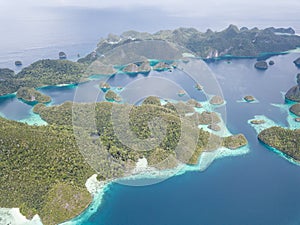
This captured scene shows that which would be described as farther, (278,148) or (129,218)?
(278,148)

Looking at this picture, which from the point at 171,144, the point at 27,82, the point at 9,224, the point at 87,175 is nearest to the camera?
the point at 9,224

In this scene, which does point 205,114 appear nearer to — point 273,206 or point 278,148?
point 278,148

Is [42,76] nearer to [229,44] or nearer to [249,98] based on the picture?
[249,98]

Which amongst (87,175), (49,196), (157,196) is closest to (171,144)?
(157,196)

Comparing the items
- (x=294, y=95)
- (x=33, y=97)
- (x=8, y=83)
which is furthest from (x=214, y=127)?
(x=8, y=83)

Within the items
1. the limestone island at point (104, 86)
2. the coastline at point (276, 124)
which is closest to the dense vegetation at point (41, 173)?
the coastline at point (276, 124)

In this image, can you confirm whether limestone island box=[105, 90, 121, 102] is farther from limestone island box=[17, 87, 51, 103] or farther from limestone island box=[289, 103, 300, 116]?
limestone island box=[289, 103, 300, 116]

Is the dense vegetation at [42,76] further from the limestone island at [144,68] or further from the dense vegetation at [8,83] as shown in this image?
the limestone island at [144,68]
